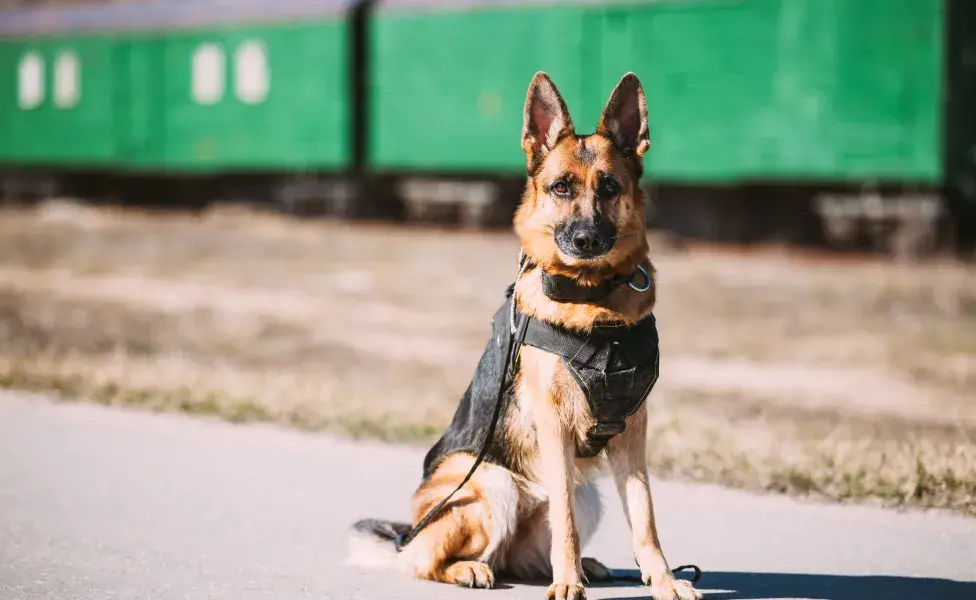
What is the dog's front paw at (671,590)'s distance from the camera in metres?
4.29

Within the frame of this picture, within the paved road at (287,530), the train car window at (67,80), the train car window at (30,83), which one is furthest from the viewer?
the train car window at (30,83)

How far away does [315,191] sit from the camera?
2231 centimetres

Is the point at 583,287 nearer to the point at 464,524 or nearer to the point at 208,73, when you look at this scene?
the point at 464,524

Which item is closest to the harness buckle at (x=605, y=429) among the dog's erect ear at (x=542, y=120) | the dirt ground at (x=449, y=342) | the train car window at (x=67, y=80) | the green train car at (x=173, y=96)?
the dog's erect ear at (x=542, y=120)

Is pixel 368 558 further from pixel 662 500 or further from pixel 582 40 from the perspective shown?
pixel 582 40

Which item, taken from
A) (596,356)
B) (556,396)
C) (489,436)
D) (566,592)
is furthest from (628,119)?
(566,592)

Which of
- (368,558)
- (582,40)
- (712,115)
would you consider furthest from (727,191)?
(368,558)

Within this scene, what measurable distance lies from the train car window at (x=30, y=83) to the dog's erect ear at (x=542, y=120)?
23604 mm

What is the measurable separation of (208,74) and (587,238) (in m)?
20.1

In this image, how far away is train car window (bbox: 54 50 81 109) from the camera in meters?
25.4

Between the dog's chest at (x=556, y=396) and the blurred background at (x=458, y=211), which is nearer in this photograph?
the dog's chest at (x=556, y=396)

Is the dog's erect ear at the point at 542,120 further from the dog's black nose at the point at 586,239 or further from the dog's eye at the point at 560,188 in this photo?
the dog's black nose at the point at 586,239

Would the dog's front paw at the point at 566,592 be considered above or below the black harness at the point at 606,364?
below

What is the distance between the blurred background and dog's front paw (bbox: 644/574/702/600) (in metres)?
2.04
